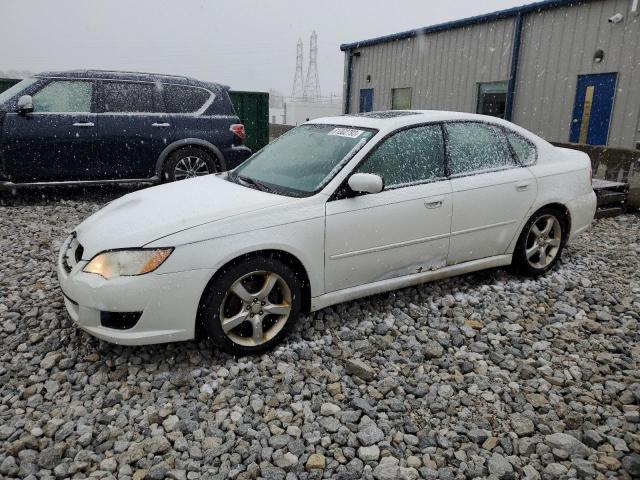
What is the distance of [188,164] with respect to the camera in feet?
25.3

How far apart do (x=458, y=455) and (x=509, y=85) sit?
35.5 ft

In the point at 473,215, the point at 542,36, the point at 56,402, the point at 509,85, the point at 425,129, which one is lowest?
the point at 56,402

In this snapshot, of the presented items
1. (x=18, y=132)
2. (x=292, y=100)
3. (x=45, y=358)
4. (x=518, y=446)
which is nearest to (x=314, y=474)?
(x=518, y=446)

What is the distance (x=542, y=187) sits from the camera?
14.4 feet

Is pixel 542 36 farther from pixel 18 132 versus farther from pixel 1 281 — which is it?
pixel 1 281

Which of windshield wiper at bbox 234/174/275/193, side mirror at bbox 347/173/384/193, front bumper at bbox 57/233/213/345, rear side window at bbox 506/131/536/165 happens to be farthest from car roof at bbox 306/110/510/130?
front bumper at bbox 57/233/213/345

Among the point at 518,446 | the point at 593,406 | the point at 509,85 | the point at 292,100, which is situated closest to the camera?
the point at 518,446

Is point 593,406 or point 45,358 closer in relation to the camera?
point 593,406

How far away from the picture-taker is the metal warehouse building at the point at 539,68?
9.49 metres

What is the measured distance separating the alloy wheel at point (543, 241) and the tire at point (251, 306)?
238 cm

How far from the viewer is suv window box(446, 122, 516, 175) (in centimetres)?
404

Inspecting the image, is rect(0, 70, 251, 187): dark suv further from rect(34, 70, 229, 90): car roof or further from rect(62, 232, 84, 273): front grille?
rect(62, 232, 84, 273): front grille

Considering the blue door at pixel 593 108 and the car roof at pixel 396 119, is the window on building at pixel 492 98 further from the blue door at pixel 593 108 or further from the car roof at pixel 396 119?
the car roof at pixel 396 119

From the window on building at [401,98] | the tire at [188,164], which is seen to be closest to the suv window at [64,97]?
the tire at [188,164]
